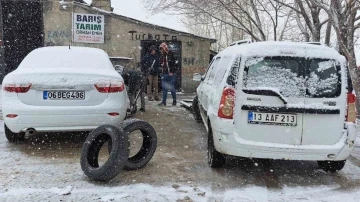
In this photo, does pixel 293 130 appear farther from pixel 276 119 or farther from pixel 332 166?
pixel 332 166

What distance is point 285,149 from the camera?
13.2ft

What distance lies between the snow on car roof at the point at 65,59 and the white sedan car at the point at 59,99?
37 centimetres

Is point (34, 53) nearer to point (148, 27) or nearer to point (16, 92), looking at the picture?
point (16, 92)

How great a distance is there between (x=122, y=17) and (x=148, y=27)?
3.63 feet

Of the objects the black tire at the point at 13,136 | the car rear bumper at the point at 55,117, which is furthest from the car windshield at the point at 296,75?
the black tire at the point at 13,136

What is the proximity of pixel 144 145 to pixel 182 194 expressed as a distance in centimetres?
120

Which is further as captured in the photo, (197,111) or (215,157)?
(197,111)

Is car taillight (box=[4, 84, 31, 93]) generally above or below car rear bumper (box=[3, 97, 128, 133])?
above

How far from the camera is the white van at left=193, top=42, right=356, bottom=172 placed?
403 centimetres

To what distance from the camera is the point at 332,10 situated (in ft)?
31.1

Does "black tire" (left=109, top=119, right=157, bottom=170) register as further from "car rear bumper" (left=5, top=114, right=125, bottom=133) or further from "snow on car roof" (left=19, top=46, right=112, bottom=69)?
"snow on car roof" (left=19, top=46, right=112, bottom=69)

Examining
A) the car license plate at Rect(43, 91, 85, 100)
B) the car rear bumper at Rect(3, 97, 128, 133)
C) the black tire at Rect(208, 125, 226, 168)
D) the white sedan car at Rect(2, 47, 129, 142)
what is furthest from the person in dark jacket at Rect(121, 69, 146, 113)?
the black tire at Rect(208, 125, 226, 168)

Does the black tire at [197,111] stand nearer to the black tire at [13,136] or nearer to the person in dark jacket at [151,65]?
the person in dark jacket at [151,65]

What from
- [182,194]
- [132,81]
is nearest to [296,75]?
[182,194]
